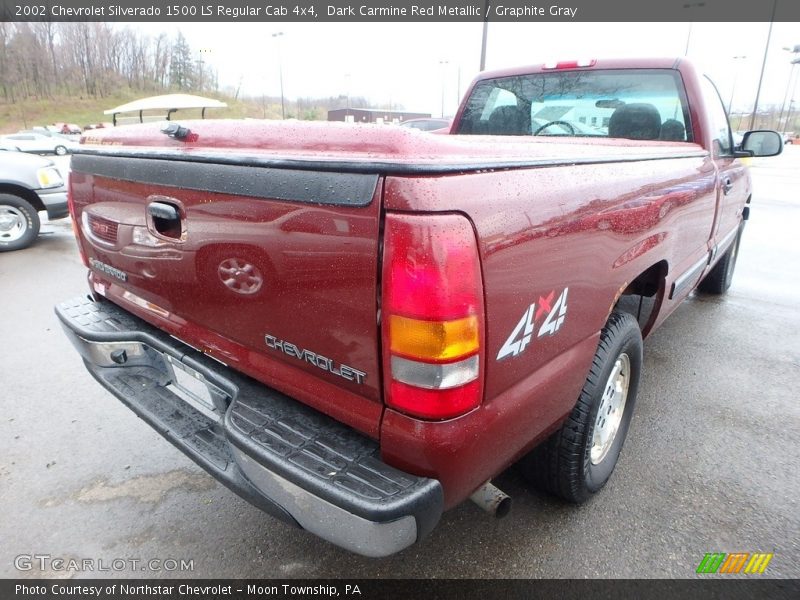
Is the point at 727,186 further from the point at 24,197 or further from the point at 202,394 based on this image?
the point at 24,197

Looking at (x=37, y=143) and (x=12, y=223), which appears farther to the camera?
(x=37, y=143)

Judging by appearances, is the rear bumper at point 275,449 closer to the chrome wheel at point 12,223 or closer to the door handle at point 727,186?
the door handle at point 727,186

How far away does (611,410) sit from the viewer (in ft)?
7.76

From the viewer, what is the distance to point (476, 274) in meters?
1.24

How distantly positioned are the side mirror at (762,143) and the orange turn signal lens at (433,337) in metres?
3.25

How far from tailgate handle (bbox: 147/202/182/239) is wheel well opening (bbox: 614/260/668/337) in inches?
76.6

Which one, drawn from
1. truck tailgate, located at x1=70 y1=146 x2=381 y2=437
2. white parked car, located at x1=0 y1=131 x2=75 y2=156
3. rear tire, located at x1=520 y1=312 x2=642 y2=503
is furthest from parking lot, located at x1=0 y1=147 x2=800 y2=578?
white parked car, located at x1=0 y1=131 x2=75 y2=156

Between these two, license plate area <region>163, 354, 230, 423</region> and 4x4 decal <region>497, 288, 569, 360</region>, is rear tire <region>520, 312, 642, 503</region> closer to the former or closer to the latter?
4x4 decal <region>497, 288, 569, 360</region>

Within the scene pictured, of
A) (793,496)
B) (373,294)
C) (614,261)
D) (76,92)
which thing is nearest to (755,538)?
(793,496)

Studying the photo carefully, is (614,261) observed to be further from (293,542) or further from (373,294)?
(293,542)

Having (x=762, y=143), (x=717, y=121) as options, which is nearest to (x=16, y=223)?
(x=717, y=121)

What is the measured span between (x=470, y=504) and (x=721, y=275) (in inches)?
162

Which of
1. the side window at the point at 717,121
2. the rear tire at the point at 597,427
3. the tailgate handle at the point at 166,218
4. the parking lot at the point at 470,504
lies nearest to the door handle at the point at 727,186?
the side window at the point at 717,121

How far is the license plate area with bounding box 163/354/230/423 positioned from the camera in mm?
1783
